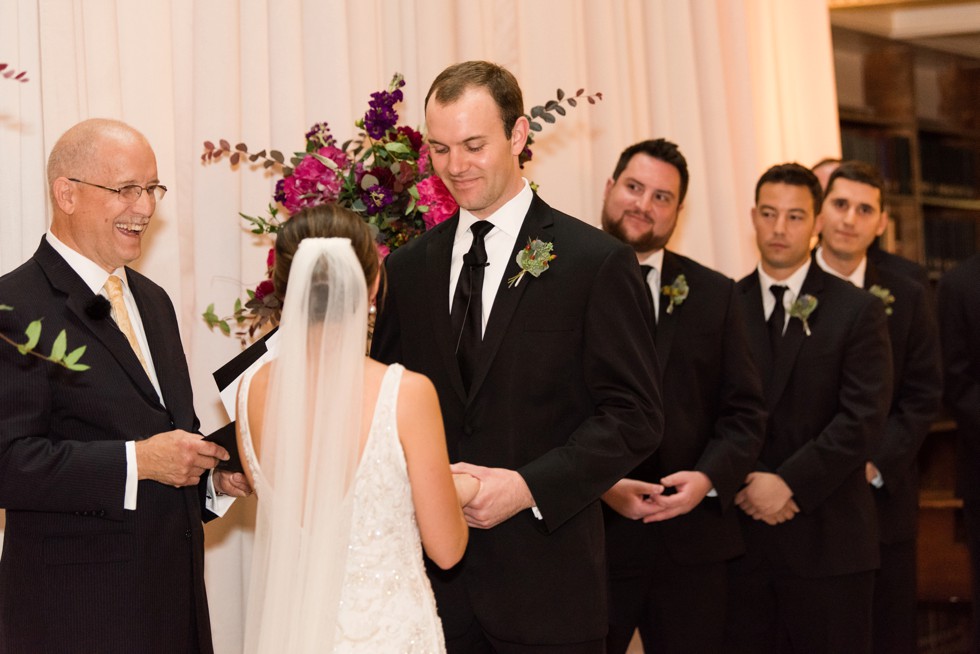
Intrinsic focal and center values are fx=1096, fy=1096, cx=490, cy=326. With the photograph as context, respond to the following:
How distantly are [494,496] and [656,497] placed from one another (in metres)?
1.08

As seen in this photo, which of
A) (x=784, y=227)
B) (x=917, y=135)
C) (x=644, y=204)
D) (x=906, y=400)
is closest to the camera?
(x=644, y=204)

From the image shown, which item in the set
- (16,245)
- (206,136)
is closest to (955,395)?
(206,136)

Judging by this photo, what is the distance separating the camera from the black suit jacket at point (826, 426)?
12.4ft

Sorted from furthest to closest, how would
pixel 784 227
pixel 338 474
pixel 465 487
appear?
pixel 784 227 < pixel 465 487 < pixel 338 474

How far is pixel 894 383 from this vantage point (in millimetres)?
4402

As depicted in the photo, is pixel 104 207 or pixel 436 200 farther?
pixel 436 200

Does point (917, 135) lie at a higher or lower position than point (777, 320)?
higher

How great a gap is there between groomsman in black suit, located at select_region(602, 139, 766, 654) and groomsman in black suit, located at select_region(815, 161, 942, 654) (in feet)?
2.93

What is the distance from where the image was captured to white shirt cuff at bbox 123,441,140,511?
2.58 metres

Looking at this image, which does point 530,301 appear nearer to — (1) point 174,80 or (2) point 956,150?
(1) point 174,80

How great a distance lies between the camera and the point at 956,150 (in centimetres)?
758

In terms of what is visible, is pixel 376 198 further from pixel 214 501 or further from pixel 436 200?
pixel 214 501

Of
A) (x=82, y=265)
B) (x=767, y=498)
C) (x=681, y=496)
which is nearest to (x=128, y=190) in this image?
(x=82, y=265)

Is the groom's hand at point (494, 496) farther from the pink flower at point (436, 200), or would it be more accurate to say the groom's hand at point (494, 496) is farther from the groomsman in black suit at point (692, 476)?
the groomsman in black suit at point (692, 476)
